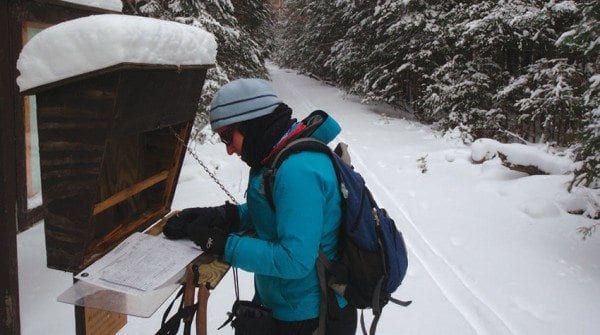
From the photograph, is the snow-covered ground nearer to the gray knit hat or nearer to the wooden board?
the wooden board

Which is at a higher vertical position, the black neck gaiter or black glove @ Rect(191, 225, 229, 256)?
the black neck gaiter

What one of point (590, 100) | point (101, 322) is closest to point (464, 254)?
point (590, 100)

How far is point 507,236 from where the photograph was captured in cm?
561

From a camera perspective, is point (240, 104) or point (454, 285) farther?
point (454, 285)

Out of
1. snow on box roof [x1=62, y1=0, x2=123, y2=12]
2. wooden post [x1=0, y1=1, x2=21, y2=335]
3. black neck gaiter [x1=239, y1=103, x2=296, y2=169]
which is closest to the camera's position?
black neck gaiter [x1=239, y1=103, x2=296, y2=169]

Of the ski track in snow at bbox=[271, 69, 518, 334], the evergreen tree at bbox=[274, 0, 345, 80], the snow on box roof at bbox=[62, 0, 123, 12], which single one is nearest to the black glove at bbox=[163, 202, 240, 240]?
the ski track in snow at bbox=[271, 69, 518, 334]

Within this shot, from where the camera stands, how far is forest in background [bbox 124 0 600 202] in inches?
229

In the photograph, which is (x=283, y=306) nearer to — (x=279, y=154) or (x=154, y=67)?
(x=279, y=154)

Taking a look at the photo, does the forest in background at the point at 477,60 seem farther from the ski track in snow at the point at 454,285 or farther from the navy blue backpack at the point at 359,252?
the navy blue backpack at the point at 359,252

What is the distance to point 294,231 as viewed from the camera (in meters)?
1.65

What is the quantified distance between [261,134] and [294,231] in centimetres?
47

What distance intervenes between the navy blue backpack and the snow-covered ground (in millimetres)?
2052

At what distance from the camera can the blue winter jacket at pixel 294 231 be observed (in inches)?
65.3

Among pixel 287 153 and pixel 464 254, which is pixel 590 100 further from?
pixel 287 153
